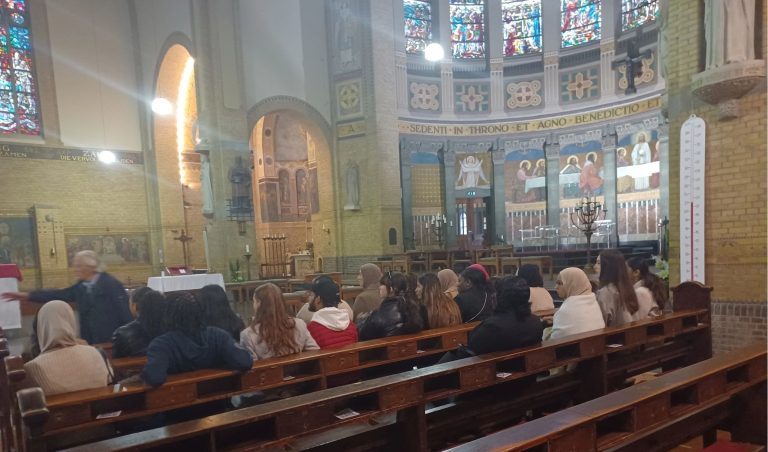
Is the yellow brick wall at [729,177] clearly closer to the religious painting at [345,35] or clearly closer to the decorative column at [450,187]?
the religious painting at [345,35]

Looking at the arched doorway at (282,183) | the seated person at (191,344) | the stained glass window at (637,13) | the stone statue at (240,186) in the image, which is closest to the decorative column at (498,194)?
the stained glass window at (637,13)

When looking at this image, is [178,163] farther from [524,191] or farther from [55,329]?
[55,329]

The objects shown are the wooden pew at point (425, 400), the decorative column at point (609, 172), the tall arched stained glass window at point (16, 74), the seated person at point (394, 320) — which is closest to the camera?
the wooden pew at point (425, 400)

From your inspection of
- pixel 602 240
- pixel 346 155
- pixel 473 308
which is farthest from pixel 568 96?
pixel 473 308

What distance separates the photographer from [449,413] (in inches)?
118

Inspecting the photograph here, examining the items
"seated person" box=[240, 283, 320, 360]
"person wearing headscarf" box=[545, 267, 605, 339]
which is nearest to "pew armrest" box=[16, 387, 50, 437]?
"seated person" box=[240, 283, 320, 360]

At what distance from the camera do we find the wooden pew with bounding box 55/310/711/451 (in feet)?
7.30

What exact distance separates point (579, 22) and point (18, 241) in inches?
804

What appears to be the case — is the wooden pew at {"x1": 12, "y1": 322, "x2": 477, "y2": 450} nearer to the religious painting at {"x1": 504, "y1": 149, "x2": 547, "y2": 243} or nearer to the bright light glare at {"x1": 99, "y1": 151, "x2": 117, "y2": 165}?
the bright light glare at {"x1": 99, "y1": 151, "x2": 117, "y2": 165}

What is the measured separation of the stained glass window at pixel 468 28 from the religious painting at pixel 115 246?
13.8 metres

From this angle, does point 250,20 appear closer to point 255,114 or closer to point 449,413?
point 255,114

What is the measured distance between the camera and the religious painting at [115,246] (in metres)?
14.6

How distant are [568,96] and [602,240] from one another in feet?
18.6

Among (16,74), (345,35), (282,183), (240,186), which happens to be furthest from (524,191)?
(16,74)
